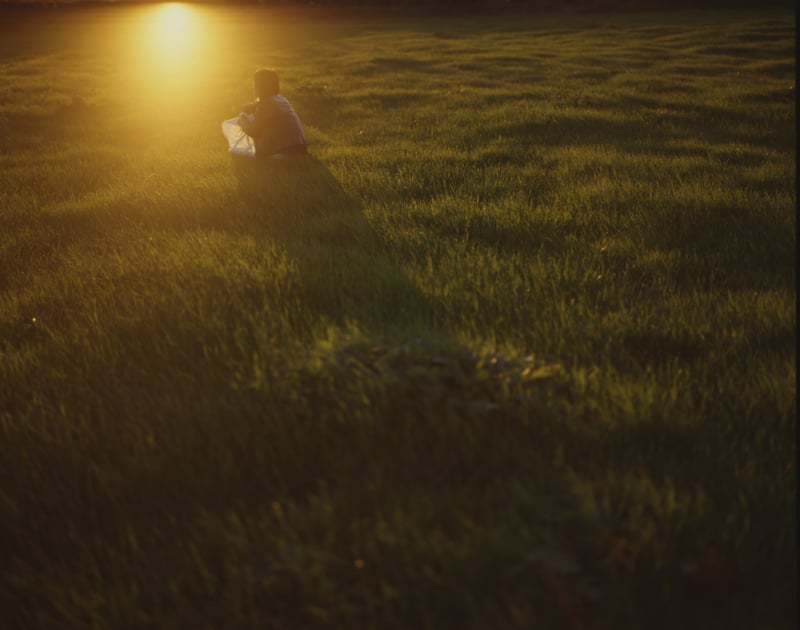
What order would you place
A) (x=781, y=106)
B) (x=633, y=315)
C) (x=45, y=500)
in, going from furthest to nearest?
(x=781, y=106) → (x=633, y=315) → (x=45, y=500)

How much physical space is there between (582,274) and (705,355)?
1.12 m

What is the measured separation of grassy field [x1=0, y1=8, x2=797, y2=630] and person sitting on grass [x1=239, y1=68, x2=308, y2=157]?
54 centimetres

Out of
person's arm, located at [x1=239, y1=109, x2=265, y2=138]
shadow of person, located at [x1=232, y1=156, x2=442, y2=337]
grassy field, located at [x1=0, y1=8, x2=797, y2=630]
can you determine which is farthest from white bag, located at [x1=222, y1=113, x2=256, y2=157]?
grassy field, located at [x1=0, y1=8, x2=797, y2=630]

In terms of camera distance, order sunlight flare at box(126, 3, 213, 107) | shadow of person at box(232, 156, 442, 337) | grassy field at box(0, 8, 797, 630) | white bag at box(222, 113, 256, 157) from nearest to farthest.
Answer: grassy field at box(0, 8, 797, 630)
shadow of person at box(232, 156, 442, 337)
white bag at box(222, 113, 256, 157)
sunlight flare at box(126, 3, 213, 107)

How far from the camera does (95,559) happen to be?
1888 millimetres

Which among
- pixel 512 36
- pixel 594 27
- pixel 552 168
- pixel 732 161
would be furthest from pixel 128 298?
pixel 594 27

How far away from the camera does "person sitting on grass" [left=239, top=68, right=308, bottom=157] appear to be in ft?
23.3

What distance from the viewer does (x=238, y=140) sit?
7.82 metres

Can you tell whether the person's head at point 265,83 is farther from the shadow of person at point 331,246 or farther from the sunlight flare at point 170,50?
the sunlight flare at point 170,50

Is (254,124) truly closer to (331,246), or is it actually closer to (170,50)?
(331,246)

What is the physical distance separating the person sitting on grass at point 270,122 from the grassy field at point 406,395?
544 millimetres

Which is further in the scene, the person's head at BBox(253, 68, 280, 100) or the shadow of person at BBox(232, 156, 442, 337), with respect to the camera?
the person's head at BBox(253, 68, 280, 100)

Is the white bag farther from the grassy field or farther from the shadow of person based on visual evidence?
the grassy field

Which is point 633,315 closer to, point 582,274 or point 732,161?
point 582,274
